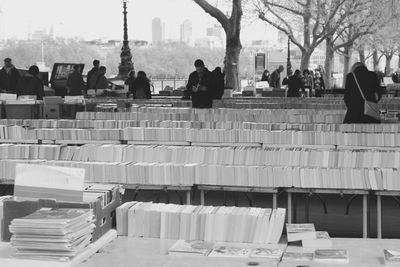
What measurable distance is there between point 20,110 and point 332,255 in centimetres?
1045

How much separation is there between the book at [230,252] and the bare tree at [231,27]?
20.1 metres

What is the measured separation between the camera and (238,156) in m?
8.16

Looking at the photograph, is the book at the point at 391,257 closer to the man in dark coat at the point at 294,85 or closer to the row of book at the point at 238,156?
the row of book at the point at 238,156

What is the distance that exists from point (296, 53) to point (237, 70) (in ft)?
157

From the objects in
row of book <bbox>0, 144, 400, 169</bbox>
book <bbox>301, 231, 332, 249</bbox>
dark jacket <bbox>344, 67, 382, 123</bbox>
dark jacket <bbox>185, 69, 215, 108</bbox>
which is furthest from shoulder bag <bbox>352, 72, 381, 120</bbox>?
book <bbox>301, 231, 332, 249</bbox>

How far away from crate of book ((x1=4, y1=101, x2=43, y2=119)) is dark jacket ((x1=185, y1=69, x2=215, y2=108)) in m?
2.90

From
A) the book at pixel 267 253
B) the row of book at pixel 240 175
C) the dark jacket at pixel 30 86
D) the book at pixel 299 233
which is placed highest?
the dark jacket at pixel 30 86

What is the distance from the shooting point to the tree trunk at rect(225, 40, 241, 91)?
25516 mm

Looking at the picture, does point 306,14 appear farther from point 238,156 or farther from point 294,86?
point 238,156

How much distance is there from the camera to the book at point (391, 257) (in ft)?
15.2

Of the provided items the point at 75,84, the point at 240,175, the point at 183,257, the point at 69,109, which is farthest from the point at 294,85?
the point at 183,257

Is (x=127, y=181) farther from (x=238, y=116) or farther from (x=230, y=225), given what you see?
(x=238, y=116)

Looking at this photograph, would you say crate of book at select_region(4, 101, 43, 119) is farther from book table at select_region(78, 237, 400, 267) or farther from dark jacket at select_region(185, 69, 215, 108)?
book table at select_region(78, 237, 400, 267)

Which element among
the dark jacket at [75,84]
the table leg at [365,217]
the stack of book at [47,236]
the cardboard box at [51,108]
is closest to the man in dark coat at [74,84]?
the dark jacket at [75,84]
